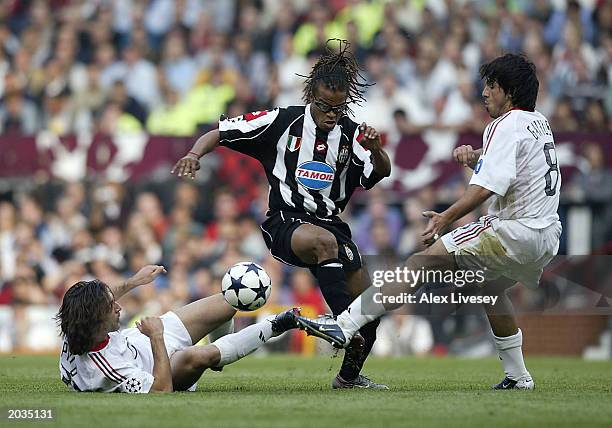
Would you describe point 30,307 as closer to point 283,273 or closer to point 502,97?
point 283,273

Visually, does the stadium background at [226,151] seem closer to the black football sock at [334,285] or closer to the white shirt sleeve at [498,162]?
the black football sock at [334,285]

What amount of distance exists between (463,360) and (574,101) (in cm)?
467

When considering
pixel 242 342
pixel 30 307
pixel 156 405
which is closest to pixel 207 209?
pixel 30 307

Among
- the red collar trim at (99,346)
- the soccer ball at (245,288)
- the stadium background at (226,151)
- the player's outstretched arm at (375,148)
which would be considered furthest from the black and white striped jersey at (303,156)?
the stadium background at (226,151)

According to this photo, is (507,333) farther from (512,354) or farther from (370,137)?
(370,137)

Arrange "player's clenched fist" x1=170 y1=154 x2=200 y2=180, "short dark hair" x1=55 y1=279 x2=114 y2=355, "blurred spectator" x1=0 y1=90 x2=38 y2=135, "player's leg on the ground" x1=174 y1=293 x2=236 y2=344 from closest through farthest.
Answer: "short dark hair" x1=55 y1=279 x2=114 y2=355 → "player's clenched fist" x1=170 y1=154 x2=200 y2=180 → "player's leg on the ground" x1=174 y1=293 x2=236 y2=344 → "blurred spectator" x1=0 y1=90 x2=38 y2=135

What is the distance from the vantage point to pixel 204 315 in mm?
7793

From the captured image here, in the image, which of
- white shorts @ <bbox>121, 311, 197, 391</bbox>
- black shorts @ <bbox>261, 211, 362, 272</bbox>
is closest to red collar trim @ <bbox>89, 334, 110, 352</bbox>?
white shorts @ <bbox>121, 311, 197, 391</bbox>

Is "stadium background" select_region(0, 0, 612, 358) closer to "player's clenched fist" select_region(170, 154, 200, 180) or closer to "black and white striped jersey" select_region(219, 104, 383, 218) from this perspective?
"black and white striped jersey" select_region(219, 104, 383, 218)

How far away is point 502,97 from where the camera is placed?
24.9ft

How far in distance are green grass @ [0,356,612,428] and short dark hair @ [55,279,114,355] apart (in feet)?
1.13

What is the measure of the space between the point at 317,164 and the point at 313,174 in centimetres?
7

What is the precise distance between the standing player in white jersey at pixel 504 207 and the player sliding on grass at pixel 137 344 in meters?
0.59

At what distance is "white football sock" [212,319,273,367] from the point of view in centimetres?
749
